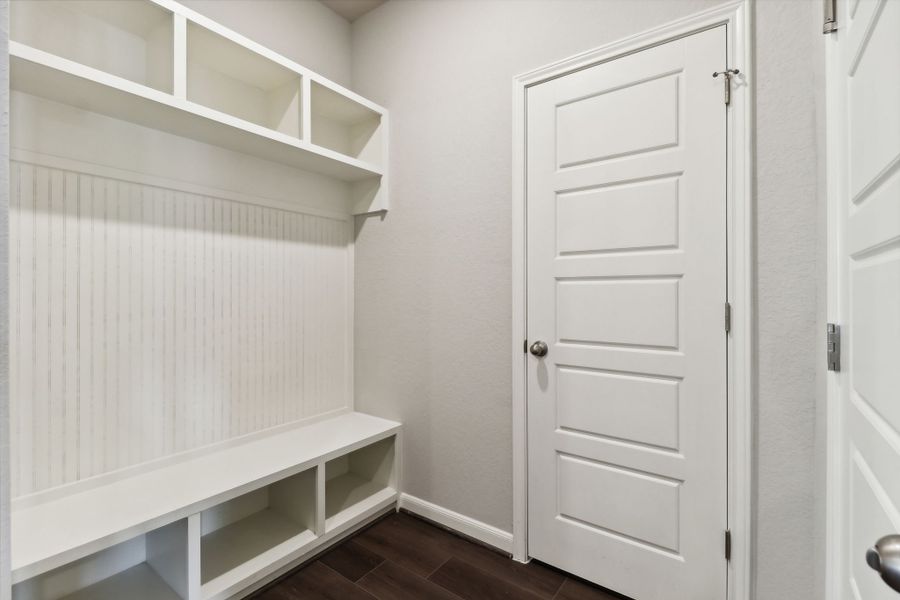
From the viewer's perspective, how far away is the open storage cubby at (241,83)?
1.75 meters

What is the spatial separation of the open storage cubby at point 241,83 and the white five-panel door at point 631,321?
1.14m

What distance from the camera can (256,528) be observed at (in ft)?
6.29

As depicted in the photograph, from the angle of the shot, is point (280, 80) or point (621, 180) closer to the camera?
point (621, 180)

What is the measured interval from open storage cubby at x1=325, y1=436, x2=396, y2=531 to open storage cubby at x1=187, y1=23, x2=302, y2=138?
172 cm

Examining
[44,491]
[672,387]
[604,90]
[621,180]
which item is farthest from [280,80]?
[672,387]

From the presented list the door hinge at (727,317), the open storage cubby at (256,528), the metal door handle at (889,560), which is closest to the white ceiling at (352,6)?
the door hinge at (727,317)

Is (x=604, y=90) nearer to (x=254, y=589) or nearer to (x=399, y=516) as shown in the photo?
(x=399, y=516)

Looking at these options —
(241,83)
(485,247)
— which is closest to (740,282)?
(485,247)

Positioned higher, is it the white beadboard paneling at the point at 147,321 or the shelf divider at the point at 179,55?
the shelf divider at the point at 179,55

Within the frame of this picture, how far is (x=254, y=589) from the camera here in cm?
165

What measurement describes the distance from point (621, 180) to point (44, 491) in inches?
92.1

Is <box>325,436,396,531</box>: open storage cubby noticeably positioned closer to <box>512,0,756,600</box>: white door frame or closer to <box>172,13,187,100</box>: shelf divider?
<box>512,0,756,600</box>: white door frame

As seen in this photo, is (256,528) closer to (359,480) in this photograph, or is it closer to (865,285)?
(359,480)

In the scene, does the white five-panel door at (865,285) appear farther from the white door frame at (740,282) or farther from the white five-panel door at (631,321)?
the white five-panel door at (631,321)
